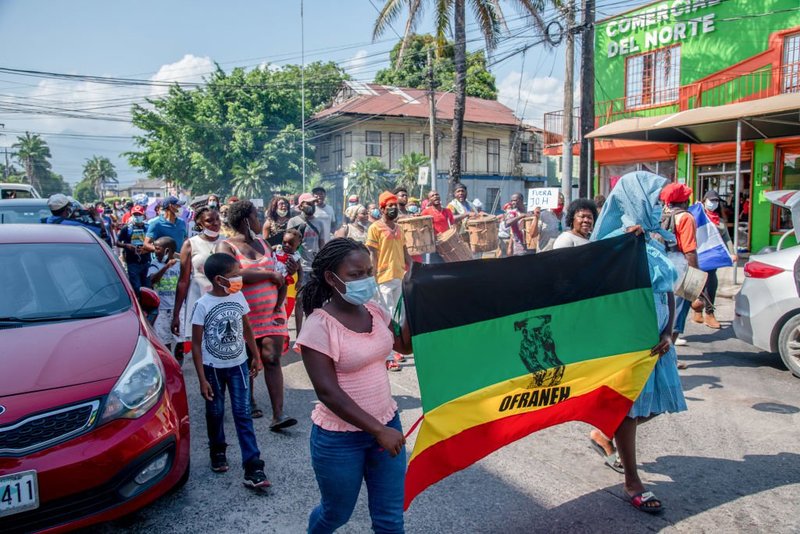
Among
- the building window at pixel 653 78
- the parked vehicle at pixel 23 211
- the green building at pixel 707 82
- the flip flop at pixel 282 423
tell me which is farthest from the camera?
the building window at pixel 653 78

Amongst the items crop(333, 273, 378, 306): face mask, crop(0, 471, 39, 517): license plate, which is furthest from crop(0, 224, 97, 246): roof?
crop(333, 273, 378, 306): face mask

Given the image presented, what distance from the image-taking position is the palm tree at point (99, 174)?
130 metres

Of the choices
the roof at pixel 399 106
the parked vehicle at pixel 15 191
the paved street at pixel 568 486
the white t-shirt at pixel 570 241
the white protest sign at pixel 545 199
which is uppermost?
the roof at pixel 399 106

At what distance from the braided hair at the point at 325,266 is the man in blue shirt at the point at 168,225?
5.43 meters

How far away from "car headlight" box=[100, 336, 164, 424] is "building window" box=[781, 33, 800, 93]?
57.5ft

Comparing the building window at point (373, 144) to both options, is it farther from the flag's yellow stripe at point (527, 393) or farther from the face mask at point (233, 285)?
the flag's yellow stripe at point (527, 393)

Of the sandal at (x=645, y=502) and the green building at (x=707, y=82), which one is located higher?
the green building at (x=707, y=82)

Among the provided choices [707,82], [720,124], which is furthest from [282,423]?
[707,82]

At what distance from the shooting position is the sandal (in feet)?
12.0

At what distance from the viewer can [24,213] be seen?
29.5 feet

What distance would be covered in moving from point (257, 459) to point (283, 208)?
662 cm

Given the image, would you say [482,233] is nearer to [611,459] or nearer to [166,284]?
[166,284]

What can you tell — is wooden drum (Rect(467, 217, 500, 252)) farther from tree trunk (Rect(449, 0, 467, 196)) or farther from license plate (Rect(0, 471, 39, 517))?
tree trunk (Rect(449, 0, 467, 196))

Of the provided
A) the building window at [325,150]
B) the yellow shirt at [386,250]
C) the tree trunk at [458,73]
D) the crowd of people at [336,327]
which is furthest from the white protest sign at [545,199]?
the building window at [325,150]
